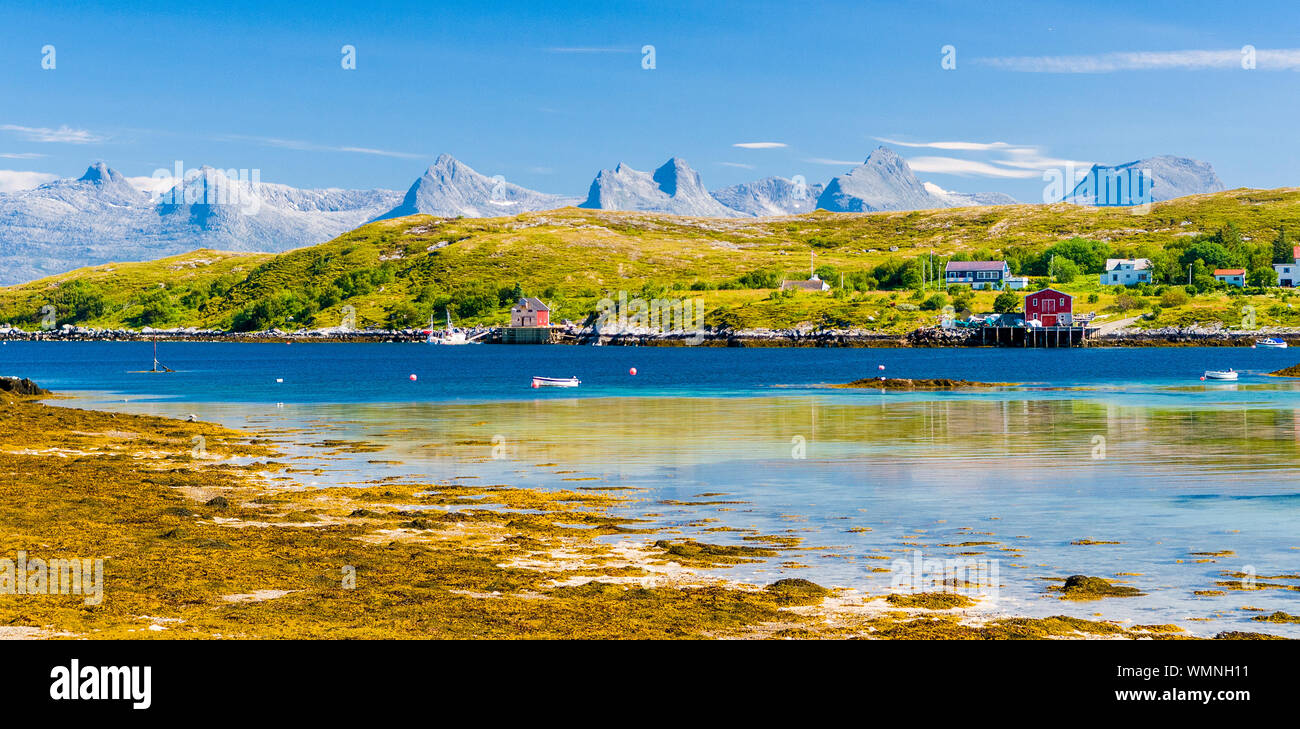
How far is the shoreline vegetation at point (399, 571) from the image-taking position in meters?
18.1

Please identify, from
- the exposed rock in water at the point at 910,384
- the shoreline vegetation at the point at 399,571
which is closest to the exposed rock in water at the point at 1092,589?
the shoreline vegetation at the point at 399,571

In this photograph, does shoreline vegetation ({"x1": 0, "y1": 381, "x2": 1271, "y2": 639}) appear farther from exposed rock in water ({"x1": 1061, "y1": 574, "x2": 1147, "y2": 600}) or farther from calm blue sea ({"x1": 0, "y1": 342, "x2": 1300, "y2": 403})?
calm blue sea ({"x1": 0, "y1": 342, "x2": 1300, "y2": 403})

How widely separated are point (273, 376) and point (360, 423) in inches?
2920

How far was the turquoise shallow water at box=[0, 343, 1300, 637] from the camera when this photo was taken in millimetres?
24500

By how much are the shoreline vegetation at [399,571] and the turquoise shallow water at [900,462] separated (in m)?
1.69

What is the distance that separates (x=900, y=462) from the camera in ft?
147

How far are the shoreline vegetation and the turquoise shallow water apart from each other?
1686mm

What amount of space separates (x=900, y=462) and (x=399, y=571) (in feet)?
87.5

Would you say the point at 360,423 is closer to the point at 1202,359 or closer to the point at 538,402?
the point at 538,402

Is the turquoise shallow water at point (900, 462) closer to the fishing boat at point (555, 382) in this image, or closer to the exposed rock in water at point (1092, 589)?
the exposed rock in water at point (1092, 589)

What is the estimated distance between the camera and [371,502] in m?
33.1

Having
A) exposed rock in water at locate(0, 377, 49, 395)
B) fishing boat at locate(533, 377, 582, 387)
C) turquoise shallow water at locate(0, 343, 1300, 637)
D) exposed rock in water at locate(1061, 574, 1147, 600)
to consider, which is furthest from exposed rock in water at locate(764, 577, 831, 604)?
fishing boat at locate(533, 377, 582, 387)

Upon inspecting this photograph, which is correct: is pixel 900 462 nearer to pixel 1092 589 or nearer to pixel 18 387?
pixel 1092 589

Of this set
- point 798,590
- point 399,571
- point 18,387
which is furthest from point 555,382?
point 798,590
